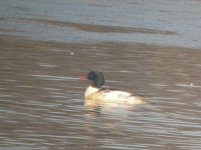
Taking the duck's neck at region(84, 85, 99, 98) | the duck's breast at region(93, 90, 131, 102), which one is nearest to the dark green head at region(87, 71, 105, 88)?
the duck's neck at region(84, 85, 99, 98)

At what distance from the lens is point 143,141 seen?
13.4 metres

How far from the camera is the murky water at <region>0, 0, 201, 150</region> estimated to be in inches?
534

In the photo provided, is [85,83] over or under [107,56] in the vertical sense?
under

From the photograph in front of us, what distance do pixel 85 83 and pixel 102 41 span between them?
608cm

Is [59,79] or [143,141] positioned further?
[59,79]

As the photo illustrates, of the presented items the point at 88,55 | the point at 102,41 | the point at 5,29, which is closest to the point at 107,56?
the point at 88,55

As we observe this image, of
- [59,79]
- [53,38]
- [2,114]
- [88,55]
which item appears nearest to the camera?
[2,114]

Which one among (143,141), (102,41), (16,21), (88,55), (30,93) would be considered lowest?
(143,141)

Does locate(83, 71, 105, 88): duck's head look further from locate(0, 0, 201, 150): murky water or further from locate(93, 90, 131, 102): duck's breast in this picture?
locate(93, 90, 131, 102): duck's breast

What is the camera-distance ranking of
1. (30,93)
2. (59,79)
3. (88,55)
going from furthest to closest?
(88,55)
(59,79)
(30,93)

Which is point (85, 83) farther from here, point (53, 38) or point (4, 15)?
point (4, 15)

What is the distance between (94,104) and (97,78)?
42.7 inches

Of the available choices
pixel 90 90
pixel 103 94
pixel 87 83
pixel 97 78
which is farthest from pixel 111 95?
pixel 87 83

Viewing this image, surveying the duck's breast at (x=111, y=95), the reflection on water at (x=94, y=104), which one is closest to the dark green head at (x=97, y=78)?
the reflection on water at (x=94, y=104)
